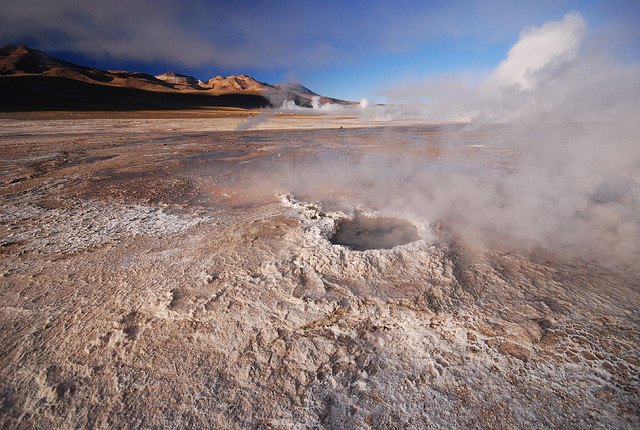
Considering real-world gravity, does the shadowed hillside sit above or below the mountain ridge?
below

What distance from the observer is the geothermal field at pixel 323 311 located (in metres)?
1.44

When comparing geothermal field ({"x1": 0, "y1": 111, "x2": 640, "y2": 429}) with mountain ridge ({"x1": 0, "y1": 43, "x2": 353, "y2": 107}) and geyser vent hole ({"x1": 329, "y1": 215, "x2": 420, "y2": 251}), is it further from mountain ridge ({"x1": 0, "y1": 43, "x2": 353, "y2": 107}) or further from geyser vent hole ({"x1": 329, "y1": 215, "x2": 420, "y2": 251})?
mountain ridge ({"x1": 0, "y1": 43, "x2": 353, "y2": 107})

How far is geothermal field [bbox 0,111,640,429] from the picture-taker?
56.7 inches

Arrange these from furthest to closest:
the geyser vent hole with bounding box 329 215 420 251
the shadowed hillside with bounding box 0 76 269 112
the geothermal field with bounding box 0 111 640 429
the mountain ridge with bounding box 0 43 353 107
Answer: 1. the mountain ridge with bounding box 0 43 353 107
2. the shadowed hillside with bounding box 0 76 269 112
3. the geyser vent hole with bounding box 329 215 420 251
4. the geothermal field with bounding box 0 111 640 429

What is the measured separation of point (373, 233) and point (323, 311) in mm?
1454

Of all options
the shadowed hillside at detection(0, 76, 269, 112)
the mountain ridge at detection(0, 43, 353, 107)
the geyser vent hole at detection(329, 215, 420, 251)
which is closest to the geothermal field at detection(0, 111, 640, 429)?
the geyser vent hole at detection(329, 215, 420, 251)

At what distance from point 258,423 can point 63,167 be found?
8.21 m

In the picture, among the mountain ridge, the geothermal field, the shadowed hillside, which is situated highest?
the mountain ridge

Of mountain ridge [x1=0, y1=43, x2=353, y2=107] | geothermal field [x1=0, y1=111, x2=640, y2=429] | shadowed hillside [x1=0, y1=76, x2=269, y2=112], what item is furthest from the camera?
mountain ridge [x1=0, y1=43, x2=353, y2=107]

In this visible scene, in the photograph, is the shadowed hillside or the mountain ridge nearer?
the shadowed hillside

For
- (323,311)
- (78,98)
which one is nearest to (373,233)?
(323,311)

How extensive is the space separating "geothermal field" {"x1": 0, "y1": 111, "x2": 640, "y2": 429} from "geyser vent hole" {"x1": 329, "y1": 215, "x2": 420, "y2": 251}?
0.03 metres

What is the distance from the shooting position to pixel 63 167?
22.3 ft

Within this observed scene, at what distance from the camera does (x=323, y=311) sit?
200 centimetres
